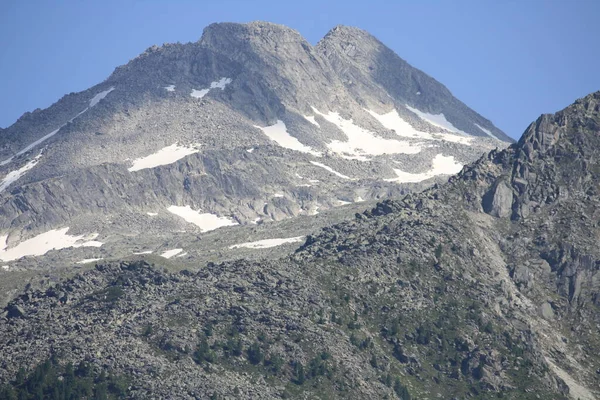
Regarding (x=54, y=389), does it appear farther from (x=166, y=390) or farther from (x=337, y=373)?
(x=337, y=373)

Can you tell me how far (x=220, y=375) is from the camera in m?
182

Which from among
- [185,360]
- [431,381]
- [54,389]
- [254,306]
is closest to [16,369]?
[54,389]

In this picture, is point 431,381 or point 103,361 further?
point 431,381

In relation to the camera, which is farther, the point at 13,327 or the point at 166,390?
the point at 13,327

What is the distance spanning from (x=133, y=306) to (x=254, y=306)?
1390 centimetres

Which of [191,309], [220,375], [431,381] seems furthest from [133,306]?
[431,381]

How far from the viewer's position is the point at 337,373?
612ft

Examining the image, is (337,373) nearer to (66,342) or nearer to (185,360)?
(185,360)

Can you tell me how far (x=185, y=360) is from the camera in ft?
602

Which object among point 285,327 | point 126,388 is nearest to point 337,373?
point 285,327

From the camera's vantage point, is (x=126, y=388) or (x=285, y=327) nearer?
(x=126, y=388)

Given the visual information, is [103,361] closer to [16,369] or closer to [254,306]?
[16,369]

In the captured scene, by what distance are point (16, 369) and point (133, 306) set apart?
819 inches

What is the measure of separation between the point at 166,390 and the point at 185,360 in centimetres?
924
